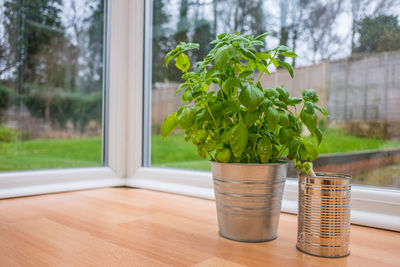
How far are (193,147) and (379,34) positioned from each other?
0.75 m

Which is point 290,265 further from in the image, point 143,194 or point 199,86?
point 143,194

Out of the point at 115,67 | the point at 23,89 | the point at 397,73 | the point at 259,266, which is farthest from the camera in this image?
the point at 115,67

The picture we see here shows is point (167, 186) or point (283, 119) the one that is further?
point (167, 186)

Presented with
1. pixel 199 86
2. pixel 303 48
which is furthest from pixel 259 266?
pixel 303 48

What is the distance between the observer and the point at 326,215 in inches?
25.4

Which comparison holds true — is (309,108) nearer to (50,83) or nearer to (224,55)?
(224,55)

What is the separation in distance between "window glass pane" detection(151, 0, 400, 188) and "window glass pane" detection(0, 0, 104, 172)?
2.09 ft

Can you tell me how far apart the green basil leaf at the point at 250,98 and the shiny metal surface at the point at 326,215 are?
18cm

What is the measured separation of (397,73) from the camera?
36.6 inches

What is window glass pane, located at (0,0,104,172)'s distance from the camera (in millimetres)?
1245

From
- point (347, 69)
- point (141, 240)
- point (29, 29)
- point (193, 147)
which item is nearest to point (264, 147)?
point (141, 240)

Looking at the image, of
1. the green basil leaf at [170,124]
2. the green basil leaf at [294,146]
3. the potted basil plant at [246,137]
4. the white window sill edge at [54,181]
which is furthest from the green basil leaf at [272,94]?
the white window sill edge at [54,181]

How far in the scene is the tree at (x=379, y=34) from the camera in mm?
929

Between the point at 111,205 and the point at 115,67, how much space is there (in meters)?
0.67
